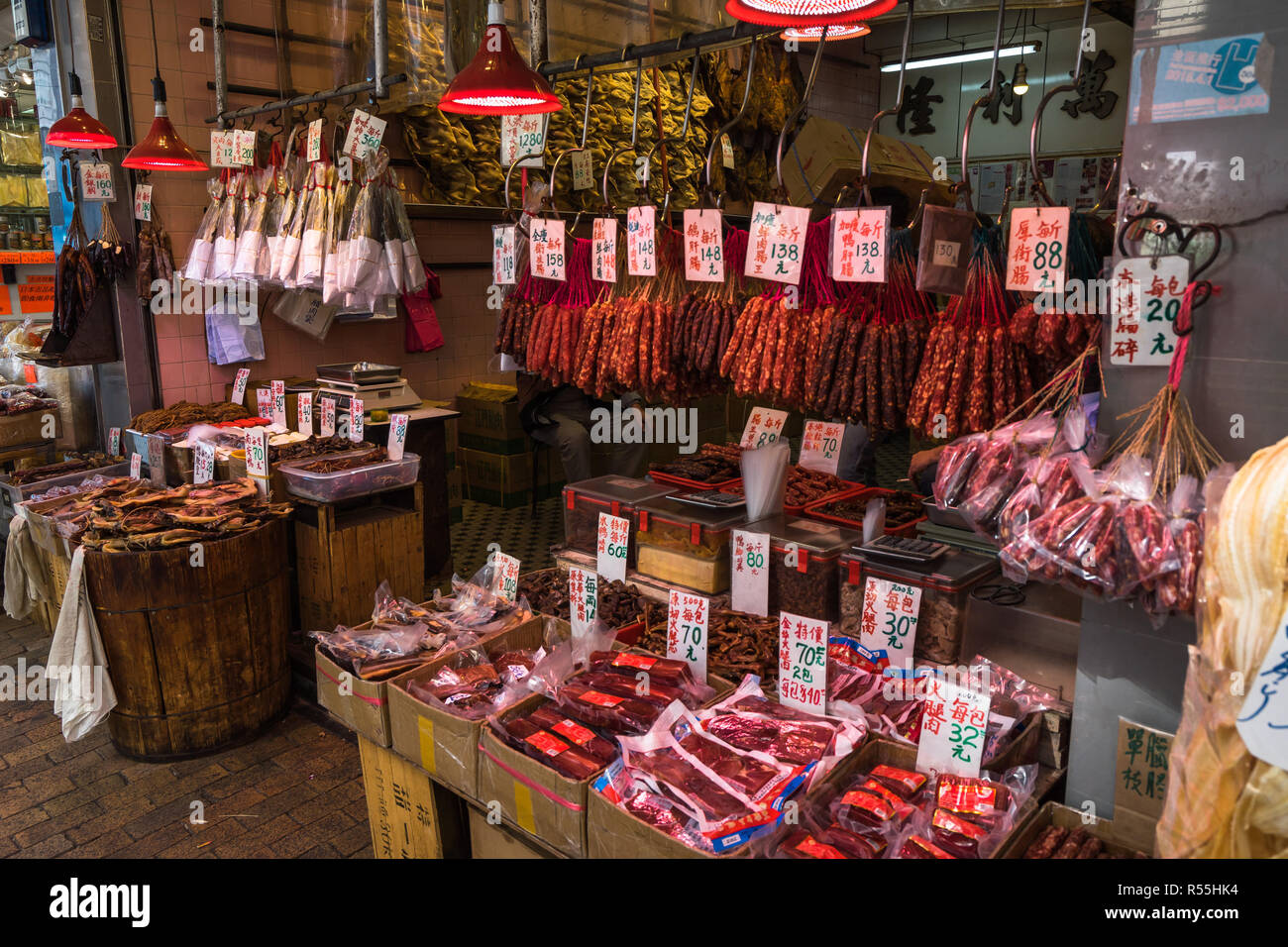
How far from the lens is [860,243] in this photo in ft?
8.80

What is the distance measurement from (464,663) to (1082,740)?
6.90ft

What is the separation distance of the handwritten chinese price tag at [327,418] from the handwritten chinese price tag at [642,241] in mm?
2980

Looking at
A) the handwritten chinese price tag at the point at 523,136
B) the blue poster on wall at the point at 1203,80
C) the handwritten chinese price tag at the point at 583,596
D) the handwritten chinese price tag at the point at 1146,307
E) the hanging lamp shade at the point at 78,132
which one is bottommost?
the handwritten chinese price tag at the point at 583,596

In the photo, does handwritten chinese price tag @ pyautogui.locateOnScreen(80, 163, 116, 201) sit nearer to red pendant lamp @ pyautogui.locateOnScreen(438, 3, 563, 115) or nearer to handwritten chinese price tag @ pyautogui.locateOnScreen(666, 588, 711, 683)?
red pendant lamp @ pyautogui.locateOnScreen(438, 3, 563, 115)

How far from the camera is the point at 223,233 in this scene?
5.98 meters

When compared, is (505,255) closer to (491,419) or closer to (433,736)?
(433,736)

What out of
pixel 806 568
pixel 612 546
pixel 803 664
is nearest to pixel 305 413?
pixel 612 546

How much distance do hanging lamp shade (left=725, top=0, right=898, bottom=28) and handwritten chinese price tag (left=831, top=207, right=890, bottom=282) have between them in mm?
681

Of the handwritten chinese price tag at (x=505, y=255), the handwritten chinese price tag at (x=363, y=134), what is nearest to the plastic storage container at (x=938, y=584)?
the handwritten chinese price tag at (x=505, y=255)

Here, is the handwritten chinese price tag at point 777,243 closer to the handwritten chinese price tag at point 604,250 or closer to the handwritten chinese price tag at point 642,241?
the handwritten chinese price tag at point 642,241

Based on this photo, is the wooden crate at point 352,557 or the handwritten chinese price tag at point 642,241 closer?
the handwritten chinese price tag at point 642,241

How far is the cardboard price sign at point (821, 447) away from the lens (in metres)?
4.39

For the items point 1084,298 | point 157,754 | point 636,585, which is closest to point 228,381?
point 157,754
